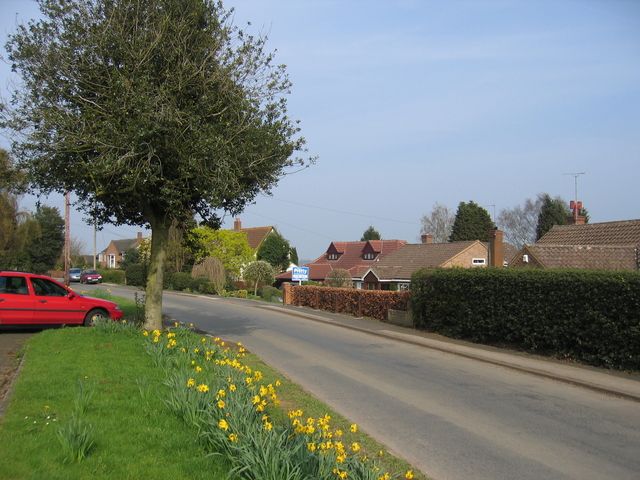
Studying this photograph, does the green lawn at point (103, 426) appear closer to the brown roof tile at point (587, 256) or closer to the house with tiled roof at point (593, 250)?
the house with tiled roof at point (593, 250)

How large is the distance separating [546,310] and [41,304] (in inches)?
517

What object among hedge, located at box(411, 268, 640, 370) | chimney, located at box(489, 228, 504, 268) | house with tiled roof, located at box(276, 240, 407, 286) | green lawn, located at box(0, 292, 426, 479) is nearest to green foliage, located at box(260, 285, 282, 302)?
house with tiled roof, located at box(276, 240, 407, 286)

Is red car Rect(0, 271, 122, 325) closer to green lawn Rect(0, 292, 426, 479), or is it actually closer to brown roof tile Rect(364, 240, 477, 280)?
green lawn Rect(0, 292, 426, 479)

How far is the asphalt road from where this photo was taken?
650cm

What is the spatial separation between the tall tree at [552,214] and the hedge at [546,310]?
153ft

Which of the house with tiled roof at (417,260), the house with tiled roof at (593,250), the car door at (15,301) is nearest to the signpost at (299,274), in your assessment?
the house with tiled roof at (417,260)

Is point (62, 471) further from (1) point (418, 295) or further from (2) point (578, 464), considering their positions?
(1) point (418, 295)

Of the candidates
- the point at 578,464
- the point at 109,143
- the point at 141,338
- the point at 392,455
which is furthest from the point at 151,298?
the point at 578,464

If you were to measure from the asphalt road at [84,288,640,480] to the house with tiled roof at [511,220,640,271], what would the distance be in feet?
40.4

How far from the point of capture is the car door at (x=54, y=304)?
593 inches

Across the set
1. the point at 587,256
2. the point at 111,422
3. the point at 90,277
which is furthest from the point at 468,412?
the point at 90,277

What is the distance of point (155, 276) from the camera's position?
536 inches

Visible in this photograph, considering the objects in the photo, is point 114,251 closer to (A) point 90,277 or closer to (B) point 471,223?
(A) point 90,277

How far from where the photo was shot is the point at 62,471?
14.7 ft
